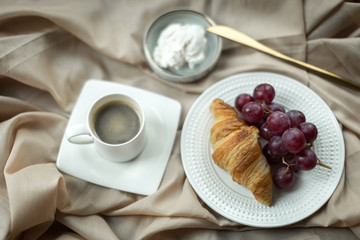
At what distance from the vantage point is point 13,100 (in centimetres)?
123

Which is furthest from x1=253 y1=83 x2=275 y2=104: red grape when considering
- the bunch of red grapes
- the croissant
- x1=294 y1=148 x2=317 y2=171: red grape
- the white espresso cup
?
the white espresso cup

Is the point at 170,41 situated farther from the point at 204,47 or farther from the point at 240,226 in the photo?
the point at 240,226

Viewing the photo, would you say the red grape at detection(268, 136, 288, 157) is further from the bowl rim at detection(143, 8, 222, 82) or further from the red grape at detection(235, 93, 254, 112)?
the bowl rim at detection(143, 8, 222, 82)

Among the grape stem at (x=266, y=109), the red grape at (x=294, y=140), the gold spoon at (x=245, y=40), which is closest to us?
the red grape at (x=294, y=140)

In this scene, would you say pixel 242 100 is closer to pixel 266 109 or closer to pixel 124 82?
pixel 266 109

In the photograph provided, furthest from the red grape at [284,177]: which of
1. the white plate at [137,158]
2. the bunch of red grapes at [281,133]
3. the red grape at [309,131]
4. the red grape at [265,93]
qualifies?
the white plate at [137,158]

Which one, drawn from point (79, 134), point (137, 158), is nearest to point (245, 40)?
point (137, 158)

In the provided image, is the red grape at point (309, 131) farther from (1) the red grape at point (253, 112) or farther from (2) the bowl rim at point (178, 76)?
(2) the bowl rim at point (178, 76)

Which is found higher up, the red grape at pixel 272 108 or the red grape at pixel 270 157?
the red grape at pixel 272 108

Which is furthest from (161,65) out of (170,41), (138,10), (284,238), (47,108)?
(284,238)

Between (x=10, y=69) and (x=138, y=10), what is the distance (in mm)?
531

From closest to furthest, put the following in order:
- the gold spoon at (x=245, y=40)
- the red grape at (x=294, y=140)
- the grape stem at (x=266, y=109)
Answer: the red grape at (x=294, y=140)
the grape stem at (x=266, y=109)
the gold spoon at (x=245, y=40)

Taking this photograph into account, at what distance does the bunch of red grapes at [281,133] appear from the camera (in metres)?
1.04

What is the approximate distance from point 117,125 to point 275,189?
0.58 m
